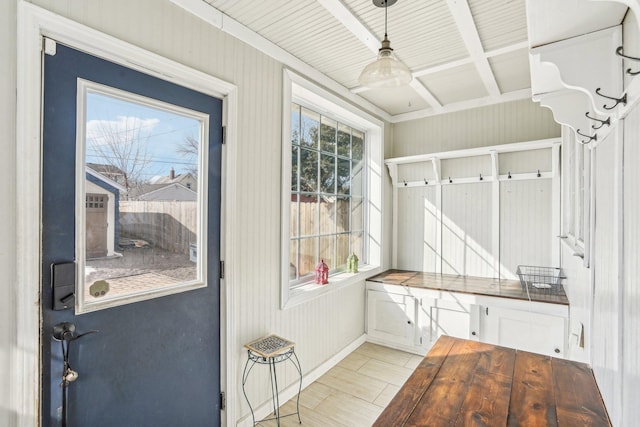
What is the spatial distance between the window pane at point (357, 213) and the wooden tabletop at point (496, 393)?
220cm

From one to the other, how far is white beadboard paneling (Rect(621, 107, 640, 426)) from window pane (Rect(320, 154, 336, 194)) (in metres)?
2.38

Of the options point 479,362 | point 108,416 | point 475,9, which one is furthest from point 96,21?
point 479,362

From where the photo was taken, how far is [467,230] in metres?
3.58

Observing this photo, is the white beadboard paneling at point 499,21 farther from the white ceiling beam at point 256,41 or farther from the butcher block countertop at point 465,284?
the butcher block countertop at point 465,284

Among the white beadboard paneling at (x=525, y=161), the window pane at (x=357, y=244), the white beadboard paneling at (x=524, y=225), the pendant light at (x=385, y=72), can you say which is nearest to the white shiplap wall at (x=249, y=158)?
the pendant light at (x=385, y=72)

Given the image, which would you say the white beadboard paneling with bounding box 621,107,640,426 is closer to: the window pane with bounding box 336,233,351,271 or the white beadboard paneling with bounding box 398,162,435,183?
the window pane with bounding box 336,233,351,271

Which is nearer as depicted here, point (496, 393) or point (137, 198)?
point (496, 393)

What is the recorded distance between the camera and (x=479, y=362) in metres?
1.50

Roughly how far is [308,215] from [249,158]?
0.96 m

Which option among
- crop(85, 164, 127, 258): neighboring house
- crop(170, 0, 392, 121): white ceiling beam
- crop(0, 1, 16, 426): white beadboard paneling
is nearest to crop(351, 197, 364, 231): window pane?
crop(170, 0, 392, 121): white ceiling beam

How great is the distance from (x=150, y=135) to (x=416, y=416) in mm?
1723

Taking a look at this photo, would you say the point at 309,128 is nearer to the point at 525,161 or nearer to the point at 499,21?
the point at 499,21

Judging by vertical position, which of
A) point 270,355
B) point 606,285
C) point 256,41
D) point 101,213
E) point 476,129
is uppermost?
point 256,41

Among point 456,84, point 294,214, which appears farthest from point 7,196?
point 456,84
